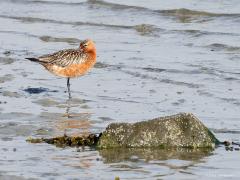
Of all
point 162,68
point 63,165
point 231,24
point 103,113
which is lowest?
point 63,165

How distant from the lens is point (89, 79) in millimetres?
13648

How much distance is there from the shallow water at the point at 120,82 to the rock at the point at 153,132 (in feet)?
0.48

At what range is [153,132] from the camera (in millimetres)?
8883

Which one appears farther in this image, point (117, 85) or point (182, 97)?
point (117, 85)

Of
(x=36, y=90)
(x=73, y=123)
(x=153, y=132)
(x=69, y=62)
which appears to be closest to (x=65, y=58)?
(x=69, y=62)

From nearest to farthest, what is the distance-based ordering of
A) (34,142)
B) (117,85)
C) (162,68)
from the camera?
(34,142), (117,85), (162,68)

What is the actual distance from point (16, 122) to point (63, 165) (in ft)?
7.04

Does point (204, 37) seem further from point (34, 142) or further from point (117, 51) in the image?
point (34, 142)

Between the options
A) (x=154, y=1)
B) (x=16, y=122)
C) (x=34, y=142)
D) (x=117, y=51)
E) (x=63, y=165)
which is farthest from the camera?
(x=154, y=1)

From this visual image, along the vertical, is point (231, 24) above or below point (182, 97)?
above

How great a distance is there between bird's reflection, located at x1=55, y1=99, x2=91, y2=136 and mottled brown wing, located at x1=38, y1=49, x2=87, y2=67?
1.78 m

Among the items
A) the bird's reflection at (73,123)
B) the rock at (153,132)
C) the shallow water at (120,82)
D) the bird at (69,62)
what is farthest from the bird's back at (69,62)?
the rock at (153,132)

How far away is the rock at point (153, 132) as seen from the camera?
8875 millimetres

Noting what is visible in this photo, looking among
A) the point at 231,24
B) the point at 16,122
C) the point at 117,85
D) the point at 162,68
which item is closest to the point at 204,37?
the point at 231,24
